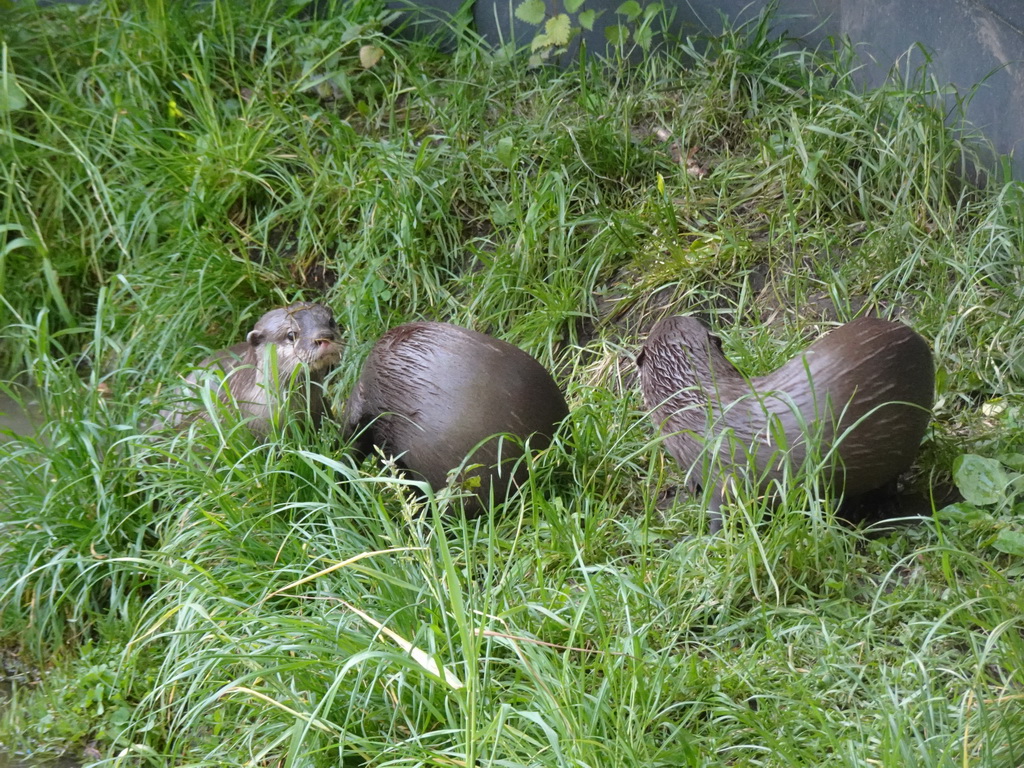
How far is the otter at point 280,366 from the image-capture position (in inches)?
136

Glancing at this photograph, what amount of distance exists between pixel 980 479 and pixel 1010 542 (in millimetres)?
267

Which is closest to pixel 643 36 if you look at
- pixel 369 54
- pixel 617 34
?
pixel 617 34

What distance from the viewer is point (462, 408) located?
3162 mm

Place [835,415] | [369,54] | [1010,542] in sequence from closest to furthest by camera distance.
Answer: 1. [1010,542]
2. [835,415]
3. [369,54]

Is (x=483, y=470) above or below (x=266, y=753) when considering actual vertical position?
above

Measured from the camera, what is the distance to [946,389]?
11.0ft

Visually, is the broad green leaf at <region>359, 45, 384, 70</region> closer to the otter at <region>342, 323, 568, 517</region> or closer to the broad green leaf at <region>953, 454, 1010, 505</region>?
the otter at <region>342, 323, 568, 517</region>

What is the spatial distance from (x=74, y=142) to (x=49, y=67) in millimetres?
496

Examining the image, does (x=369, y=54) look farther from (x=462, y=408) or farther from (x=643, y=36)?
(x=462, y=408)

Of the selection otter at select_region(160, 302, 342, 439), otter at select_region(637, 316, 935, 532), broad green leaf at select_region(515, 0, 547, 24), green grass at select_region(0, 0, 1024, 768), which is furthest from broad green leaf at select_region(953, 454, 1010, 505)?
broad green leaf at select_region(515, 0, 547, 24)

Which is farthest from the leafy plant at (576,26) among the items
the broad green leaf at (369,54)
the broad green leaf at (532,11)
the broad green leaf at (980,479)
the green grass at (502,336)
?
the broad green leaf at (980,479)

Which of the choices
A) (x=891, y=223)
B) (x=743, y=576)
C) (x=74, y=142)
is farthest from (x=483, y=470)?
(x=74, y=142)

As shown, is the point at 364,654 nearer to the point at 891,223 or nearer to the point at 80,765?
the point at 80,765

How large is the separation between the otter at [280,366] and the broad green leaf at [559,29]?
1518 millimetres
